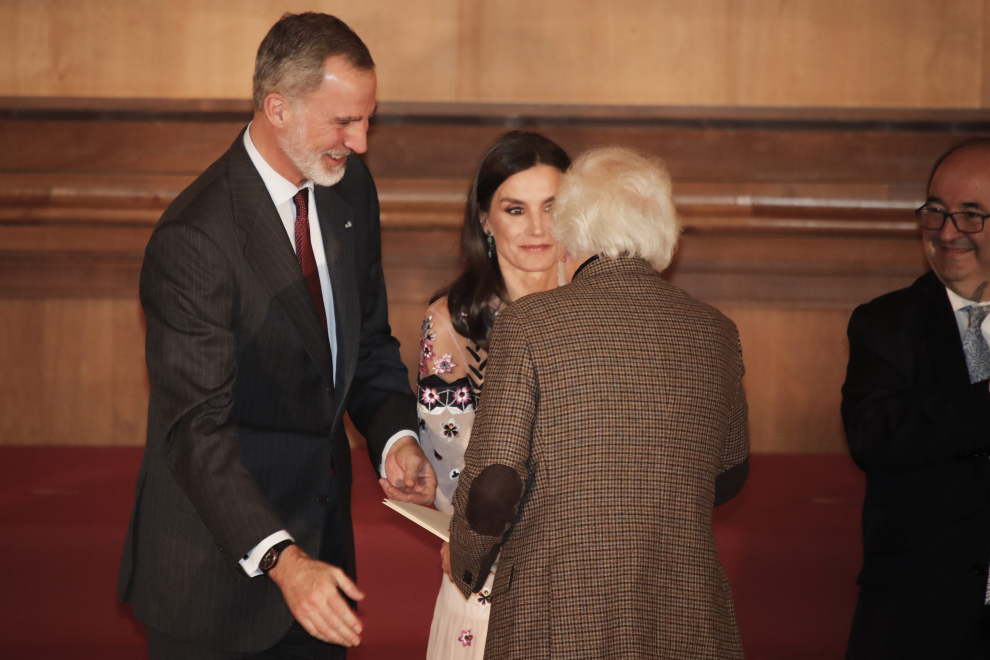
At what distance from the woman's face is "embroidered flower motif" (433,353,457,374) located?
0.35 m

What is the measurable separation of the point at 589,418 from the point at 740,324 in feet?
6.85

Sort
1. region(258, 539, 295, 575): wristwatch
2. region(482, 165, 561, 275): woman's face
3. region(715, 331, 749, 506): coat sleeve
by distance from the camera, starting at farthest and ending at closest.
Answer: region(482, 165, 561, 275): woman's face → region(715, 331, 749, 506): coat sleeve → region(258, 539, 295, 575): wristwatch

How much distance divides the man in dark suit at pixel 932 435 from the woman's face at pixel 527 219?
2.69 ft

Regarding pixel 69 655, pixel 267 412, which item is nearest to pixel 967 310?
pixel 267 412

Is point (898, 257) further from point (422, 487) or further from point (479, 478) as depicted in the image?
point (479, 478)

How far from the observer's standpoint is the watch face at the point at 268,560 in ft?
5.20

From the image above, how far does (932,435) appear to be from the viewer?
186 centimetres

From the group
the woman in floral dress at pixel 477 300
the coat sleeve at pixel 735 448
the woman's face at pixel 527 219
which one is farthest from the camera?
the woman's face at pixel 527 219

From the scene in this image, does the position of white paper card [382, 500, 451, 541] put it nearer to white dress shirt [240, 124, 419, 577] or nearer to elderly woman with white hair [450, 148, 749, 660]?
elderly woman with white hair [450, 148, 749, 660]

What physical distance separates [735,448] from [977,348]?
0.66 metres

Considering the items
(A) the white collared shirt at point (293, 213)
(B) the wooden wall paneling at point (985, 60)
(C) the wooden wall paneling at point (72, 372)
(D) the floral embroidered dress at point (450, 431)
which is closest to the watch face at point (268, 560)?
(A) the white collared shirt at point (293, 213)

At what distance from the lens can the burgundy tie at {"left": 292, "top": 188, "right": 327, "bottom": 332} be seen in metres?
1.88

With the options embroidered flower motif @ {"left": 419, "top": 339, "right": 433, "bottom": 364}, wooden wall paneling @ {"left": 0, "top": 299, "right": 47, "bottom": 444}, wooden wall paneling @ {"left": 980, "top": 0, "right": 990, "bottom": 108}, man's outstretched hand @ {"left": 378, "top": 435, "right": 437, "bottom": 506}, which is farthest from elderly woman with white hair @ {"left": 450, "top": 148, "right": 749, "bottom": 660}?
wooden wall paneling @ {"left": 980, "top": 0, "right": 990, "bottom": 108}

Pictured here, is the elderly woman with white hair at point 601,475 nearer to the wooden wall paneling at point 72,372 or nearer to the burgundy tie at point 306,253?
the burgundy tie at point 306,253
